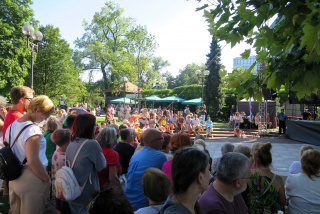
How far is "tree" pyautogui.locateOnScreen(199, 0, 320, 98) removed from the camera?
7.16 ft

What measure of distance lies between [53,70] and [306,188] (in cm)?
3426

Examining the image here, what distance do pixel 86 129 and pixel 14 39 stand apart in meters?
27.2

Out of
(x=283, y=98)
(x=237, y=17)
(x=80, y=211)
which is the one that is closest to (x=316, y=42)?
(x=237, y=17)

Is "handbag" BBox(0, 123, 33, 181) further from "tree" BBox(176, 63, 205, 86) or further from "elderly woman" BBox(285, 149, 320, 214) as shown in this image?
"tree" BBox(176, 63, 205, 86)

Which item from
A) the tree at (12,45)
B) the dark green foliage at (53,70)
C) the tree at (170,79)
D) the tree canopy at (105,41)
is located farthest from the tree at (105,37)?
the tree at (170,79)

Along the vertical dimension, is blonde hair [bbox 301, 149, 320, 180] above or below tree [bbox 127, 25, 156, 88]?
below

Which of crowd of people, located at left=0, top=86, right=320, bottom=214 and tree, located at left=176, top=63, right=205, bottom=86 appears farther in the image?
tree, located at left=176, top=63, right=205, bottom=86

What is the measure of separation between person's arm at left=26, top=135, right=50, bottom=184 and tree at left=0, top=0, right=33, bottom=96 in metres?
25.3

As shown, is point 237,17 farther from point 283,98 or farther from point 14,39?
point 283,98

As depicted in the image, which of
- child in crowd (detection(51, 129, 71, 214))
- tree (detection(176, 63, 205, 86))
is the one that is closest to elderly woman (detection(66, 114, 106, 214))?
child in crowd (detection(51, 129, 71, 214))

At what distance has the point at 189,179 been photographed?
5.88 ft

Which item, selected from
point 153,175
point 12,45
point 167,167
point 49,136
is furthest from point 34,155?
point 12,45

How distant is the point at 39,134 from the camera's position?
2734mm

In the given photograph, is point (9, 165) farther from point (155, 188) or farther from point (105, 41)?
point (105, 41)
